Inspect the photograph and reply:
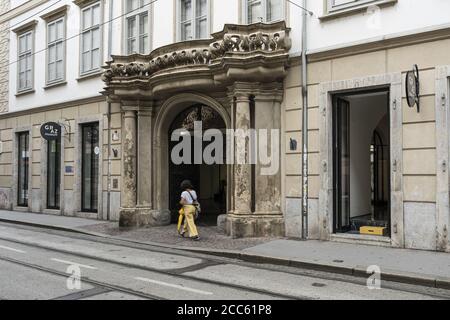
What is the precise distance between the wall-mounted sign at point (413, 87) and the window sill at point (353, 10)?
1665mm

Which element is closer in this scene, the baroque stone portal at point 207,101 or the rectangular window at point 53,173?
the baroque stone portal at point 207,101

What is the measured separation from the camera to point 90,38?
17.8 metres

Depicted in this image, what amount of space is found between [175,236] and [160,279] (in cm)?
516

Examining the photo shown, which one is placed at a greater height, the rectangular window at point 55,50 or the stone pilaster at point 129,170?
the rectangular window at point 55,50

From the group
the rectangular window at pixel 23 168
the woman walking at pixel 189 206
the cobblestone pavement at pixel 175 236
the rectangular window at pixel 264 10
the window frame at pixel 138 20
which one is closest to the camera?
the cobblestone pavement at pixel 175 236

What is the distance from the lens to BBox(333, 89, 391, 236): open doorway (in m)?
11.6

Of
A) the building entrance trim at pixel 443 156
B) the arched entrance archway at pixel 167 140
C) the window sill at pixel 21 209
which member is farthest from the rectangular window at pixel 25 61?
the building entrance trim at pixel 443 156

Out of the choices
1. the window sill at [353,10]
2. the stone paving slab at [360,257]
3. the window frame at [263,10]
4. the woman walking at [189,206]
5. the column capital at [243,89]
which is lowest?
the stone paving slab at [360,257]

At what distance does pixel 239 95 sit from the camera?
40.5 ft

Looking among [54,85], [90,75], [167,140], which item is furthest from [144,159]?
[54,85]

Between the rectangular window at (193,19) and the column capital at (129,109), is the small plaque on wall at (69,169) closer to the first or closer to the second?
the column capital at (129,109)

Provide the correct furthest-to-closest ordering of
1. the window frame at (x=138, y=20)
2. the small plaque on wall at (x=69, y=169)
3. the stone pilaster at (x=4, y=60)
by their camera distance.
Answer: the stone pilaster at (x=4, y=60) → the small plaque on wall at (x=69, y=169) → the window frame at (x=138, y=20)

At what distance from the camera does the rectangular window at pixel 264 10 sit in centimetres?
1268
